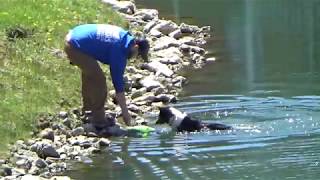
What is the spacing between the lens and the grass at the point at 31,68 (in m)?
15.0

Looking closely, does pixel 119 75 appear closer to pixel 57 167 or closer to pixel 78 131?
pixel 78 131

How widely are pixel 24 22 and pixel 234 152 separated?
8530 millimetres

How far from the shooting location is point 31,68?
58.3 feet

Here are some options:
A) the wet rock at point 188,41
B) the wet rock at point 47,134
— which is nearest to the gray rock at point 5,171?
the wet rock at point 47,134

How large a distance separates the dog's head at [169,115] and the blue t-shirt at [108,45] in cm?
129

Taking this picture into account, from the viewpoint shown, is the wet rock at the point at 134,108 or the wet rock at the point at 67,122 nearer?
the wet rock at the point at 67,122

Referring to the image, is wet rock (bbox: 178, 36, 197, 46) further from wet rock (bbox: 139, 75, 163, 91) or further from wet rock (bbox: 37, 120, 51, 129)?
wet rock (bbox: 37, 120, 51, 129)

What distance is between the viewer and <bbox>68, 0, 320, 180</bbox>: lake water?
525 inches

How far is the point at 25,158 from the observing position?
43.4 feet

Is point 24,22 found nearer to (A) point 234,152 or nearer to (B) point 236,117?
(B) point 236,117

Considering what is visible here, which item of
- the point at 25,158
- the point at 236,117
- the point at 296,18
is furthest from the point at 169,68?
the point at 296,18

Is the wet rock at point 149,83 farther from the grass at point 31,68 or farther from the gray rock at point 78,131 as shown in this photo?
the gray rock at point 78,131

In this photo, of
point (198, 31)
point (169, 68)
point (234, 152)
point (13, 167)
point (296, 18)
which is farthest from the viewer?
point (296, 18)

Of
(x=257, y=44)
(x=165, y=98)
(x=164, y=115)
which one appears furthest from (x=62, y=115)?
(x=257, y=44)
